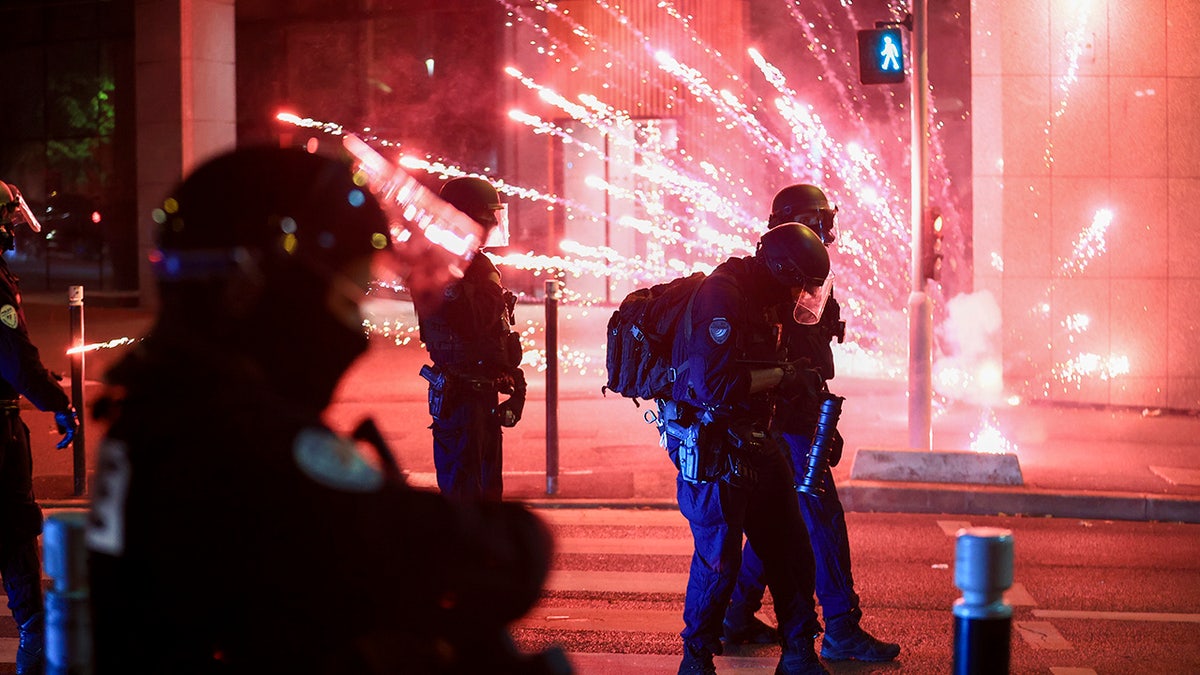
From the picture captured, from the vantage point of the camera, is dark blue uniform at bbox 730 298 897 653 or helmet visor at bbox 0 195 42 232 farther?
dark blue uniform at bbox 730 298 897 653

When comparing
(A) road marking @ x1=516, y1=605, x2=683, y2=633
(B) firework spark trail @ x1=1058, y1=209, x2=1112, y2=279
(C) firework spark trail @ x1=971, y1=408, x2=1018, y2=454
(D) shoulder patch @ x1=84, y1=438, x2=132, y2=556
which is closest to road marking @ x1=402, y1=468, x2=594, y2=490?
(C) firework spark trail @ x1=971, y1=408, x2=1018, y2=454

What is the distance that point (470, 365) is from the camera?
19.9 ft

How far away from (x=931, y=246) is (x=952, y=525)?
2196mm

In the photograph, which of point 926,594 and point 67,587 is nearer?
point 67,587

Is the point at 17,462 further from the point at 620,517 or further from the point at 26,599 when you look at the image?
the point at 620,517

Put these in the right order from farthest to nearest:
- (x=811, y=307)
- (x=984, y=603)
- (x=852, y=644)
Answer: (x=852, y=644), (x=811, y=307), (x=984, y=603)

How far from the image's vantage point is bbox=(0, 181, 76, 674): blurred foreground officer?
534cm

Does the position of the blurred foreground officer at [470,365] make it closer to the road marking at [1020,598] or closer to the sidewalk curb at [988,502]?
the road marking at [1020,598]

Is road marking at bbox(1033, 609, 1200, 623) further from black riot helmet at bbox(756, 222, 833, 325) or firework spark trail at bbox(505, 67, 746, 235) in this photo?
firework spark trail at bbox(505, 67, 746, 235)

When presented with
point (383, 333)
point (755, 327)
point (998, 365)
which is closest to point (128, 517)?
point (755, 327)

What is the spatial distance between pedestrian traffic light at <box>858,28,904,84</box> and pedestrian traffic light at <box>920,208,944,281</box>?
1.10 metres

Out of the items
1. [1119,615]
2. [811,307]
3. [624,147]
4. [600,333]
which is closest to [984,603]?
[811,307]

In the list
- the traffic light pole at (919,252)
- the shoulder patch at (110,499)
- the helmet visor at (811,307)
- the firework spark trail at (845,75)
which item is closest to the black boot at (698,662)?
the helmet visor at (811,307)

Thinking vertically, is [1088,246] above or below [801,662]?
above
